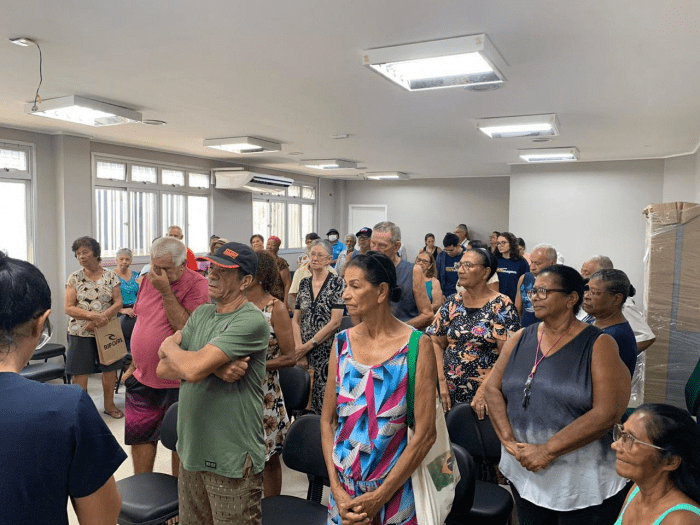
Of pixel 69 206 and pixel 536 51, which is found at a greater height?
pixel 536 51

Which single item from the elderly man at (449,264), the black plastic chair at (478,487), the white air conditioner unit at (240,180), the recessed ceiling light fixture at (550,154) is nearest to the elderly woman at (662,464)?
the black plastic chair at (478,487)

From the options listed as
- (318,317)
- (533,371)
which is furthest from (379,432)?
(318,317)

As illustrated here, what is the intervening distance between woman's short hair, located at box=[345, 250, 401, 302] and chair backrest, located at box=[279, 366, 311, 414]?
1161 millimetres

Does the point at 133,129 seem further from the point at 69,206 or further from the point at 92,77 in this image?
the point at 92,77

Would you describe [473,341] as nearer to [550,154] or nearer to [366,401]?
[366,401]

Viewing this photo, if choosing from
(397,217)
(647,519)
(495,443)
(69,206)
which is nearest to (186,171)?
(69,206)

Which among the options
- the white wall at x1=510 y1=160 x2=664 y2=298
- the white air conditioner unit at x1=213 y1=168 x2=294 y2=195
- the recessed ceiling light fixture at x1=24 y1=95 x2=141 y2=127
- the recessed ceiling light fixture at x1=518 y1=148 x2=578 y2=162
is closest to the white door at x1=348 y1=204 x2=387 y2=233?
the white wall at x1=510 y1=160 x2=664 y2=298

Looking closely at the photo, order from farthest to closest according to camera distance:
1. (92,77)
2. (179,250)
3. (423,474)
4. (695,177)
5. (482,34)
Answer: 1. (695,177)
2. (92,77)
3. (482,34)
4. (179,250)
5. (423,474)

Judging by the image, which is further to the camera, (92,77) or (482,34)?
(92,77)

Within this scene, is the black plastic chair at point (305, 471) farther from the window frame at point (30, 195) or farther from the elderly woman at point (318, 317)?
the window frame at point (30, 195)

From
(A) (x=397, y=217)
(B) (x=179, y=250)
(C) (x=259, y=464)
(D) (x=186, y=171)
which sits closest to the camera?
(C) (x=259, y=464)

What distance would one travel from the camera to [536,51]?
3279 millimetres

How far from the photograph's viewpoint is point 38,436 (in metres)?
1.03

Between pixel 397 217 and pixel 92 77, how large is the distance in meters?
9.97
